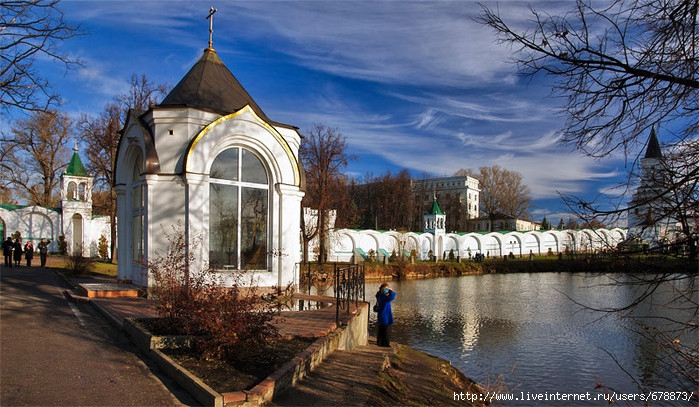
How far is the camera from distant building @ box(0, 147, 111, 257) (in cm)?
3116

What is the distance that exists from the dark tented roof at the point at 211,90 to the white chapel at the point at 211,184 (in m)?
0.04

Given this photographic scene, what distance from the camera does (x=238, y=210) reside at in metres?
12.6

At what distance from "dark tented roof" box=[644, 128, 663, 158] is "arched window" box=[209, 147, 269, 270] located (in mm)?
9821

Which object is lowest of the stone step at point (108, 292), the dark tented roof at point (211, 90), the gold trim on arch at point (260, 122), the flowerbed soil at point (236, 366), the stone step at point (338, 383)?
the stone step at point (338, 383)

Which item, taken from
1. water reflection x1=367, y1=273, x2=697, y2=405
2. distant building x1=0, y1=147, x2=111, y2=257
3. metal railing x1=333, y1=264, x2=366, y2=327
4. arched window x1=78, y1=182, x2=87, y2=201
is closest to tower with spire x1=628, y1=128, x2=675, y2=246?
water reflection x1=367, y1=273, x2=697, y2=405

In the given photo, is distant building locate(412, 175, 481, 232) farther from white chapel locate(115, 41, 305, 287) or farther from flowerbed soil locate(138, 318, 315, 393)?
flowerbed soil locate(138, 318, 315, 393)

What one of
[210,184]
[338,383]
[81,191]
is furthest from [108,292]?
[81,191]

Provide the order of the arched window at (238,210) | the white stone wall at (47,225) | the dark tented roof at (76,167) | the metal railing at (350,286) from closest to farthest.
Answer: the metal railing at (350,286)
the arched window at (238,210)
the white stone wall at (47,225)
the dark tented roof at (76,167)

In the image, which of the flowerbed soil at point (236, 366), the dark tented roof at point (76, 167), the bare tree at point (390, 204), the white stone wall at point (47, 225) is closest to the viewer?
the flowerbed soil at point (236, 366)

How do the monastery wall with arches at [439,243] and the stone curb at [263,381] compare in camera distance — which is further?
the monastery wall with arches at [439,243]

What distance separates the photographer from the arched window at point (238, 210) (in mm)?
12297

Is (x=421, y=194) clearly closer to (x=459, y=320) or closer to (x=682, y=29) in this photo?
(x=459, y=320)

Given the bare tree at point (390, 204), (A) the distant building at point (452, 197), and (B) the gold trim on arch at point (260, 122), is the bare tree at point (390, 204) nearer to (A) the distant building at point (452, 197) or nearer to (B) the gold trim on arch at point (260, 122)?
(A) the distant building at point (452, 197)

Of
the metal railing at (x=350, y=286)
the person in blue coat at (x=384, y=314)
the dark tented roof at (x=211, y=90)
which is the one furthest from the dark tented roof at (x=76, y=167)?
the person in blue coat at (x=384, y=314)
